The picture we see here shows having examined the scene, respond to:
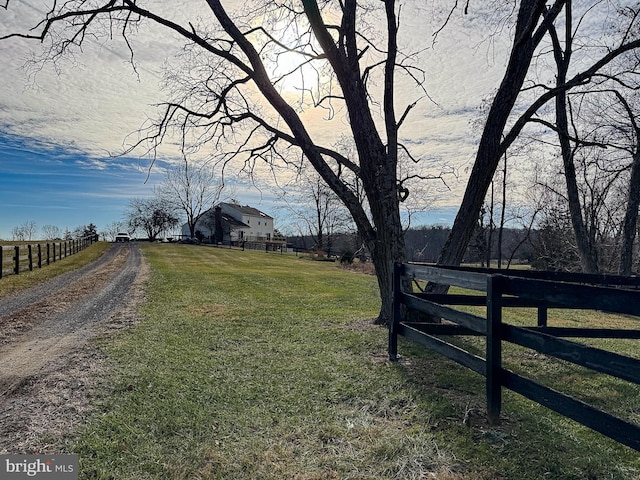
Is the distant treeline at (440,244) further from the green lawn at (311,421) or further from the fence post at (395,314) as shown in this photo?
the green lawn at (311,421)

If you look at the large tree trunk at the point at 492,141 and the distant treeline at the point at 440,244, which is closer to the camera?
the large tree trunk at the point at 492,141

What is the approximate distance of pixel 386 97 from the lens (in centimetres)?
774

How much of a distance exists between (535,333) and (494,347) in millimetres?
448

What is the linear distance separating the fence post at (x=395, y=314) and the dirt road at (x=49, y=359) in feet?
11.6

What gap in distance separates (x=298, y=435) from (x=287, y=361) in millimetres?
2095

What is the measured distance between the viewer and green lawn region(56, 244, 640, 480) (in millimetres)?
2822

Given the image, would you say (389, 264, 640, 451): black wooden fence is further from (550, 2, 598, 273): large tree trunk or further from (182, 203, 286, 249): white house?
(182, 203, 286, 249): white house

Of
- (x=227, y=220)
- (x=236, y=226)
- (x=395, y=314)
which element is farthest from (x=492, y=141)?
(x=227, y=220)

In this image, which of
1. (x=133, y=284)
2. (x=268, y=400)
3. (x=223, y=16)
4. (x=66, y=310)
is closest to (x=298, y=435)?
(x=268, y=400)

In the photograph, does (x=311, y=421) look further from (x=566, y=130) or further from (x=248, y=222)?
(x=248, y=222)

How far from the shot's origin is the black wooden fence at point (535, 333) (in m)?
2.50

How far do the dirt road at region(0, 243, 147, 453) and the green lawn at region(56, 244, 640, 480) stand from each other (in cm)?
25

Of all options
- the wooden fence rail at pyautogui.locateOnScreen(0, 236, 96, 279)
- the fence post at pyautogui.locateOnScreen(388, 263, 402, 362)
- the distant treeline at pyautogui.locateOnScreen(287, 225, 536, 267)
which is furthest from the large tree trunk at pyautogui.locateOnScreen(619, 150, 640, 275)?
the wooden fence rail at pyautogui.locateOnScreen(0, 236, 96, 279)

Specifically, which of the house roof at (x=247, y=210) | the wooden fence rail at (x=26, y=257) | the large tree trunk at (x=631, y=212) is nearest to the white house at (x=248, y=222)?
the house roof at (x=247, y=210)
